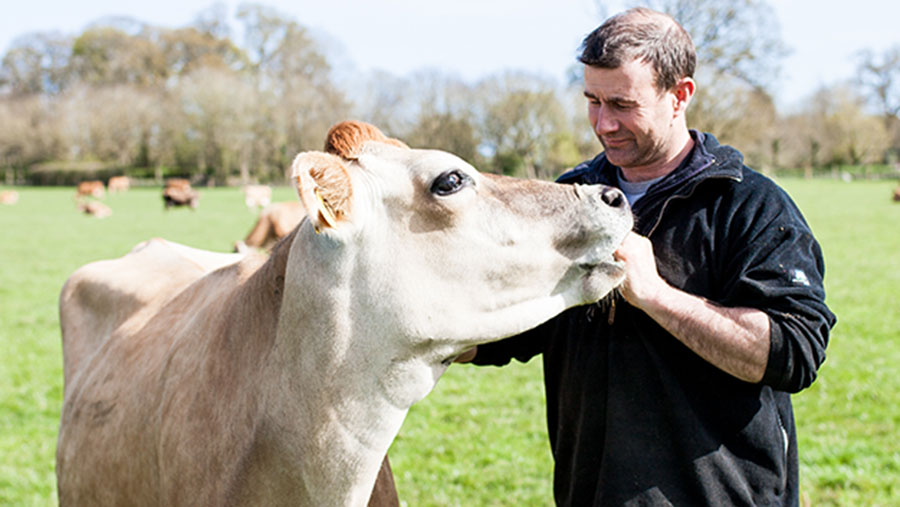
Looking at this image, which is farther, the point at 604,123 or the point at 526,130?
the point at 526,130

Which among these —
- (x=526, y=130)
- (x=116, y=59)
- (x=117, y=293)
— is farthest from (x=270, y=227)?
(x=116, y=59)

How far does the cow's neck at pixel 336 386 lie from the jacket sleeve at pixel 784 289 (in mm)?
1135

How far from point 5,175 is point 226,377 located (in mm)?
84747

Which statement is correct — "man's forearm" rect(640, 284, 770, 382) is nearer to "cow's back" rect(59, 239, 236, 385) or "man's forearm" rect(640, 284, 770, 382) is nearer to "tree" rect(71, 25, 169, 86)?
"cow's back" rect(59, 239, 236, 385)

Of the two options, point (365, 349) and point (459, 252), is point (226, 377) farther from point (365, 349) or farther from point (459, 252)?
point (459, 252)

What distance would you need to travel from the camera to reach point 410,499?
4973 mm

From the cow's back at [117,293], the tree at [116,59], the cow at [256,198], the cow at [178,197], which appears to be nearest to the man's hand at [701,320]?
the cow's back at [117,293]

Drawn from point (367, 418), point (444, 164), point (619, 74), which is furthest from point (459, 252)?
point (619, 74)

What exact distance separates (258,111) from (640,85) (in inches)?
2606

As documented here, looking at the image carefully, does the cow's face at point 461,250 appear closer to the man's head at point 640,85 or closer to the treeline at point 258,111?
the man's head at point 640,85

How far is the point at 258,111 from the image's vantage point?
2562 inches

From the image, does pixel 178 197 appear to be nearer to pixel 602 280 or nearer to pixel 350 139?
pixel 350 139

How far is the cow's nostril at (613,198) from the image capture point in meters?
2.40

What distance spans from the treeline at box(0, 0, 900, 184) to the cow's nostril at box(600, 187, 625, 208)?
128 ft
